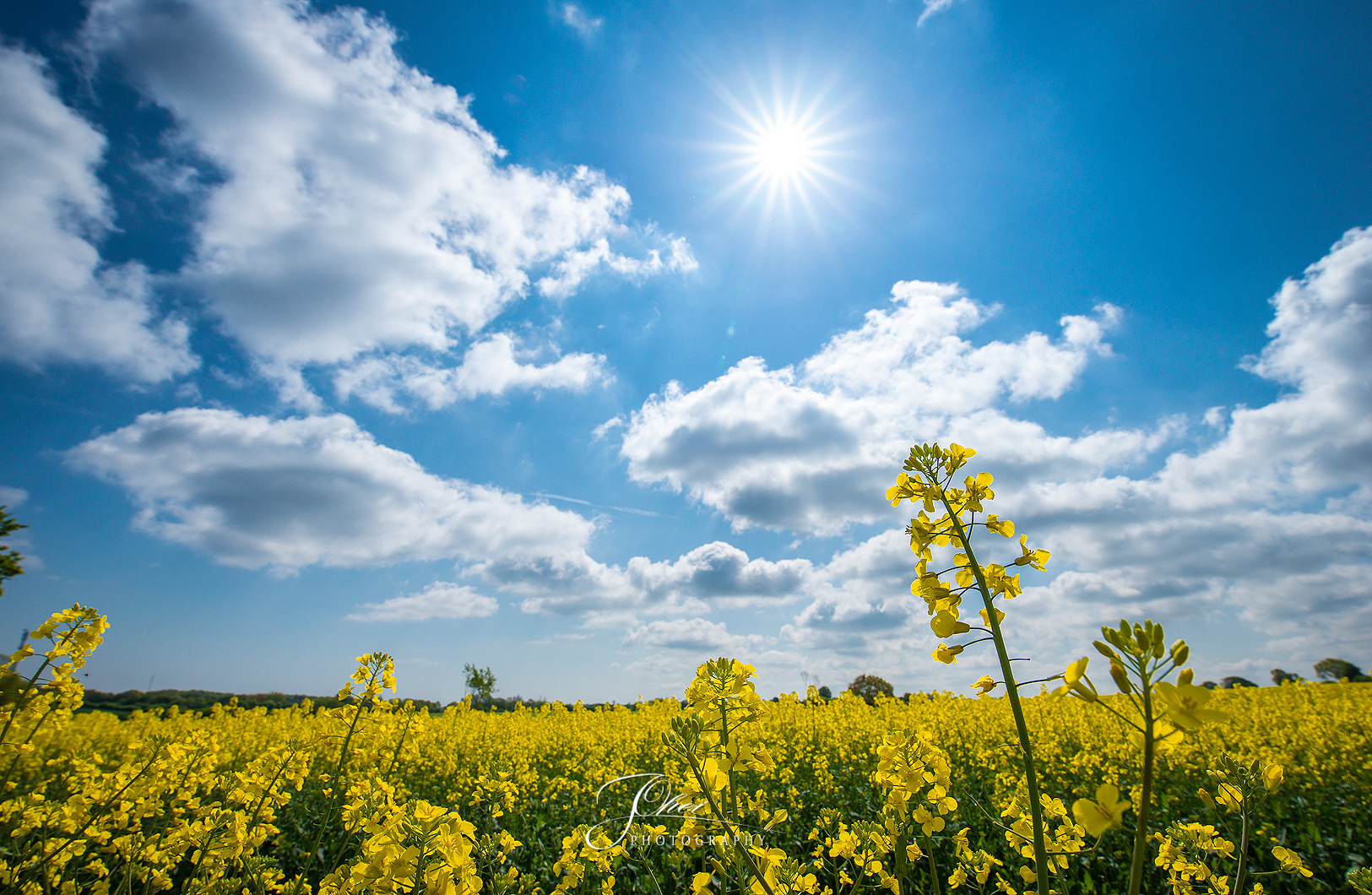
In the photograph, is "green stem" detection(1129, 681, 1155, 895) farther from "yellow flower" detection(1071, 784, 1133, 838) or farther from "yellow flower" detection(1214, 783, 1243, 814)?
"yellow flower" detection(1214, 783, 1243, 814)

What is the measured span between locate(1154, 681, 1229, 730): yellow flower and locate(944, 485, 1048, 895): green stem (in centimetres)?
29

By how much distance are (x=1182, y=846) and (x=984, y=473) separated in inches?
102

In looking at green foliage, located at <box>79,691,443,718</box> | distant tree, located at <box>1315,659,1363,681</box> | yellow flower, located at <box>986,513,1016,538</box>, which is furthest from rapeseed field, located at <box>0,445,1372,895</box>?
distant tree, located at <box>1315,659,1363,681</box>

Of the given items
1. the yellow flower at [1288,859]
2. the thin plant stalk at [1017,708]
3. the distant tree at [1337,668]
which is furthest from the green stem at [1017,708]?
the distant tree at [1337,668]

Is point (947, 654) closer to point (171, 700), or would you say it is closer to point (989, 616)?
point (989, 616)

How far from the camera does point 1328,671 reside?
99.3 feet

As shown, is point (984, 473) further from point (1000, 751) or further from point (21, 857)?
point (1000, 751)

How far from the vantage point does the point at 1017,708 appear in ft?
5.15

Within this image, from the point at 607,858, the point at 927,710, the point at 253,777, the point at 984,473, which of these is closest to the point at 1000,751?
the point at 927,710

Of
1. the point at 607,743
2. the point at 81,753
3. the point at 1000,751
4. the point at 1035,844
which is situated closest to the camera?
the point at 1035,844

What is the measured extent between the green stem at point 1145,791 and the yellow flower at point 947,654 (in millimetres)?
585

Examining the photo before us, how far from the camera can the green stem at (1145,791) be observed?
3.53 ft

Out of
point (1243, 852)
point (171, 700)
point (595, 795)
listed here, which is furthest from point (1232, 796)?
point (171, 700)

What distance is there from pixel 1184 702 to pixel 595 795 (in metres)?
3.59
